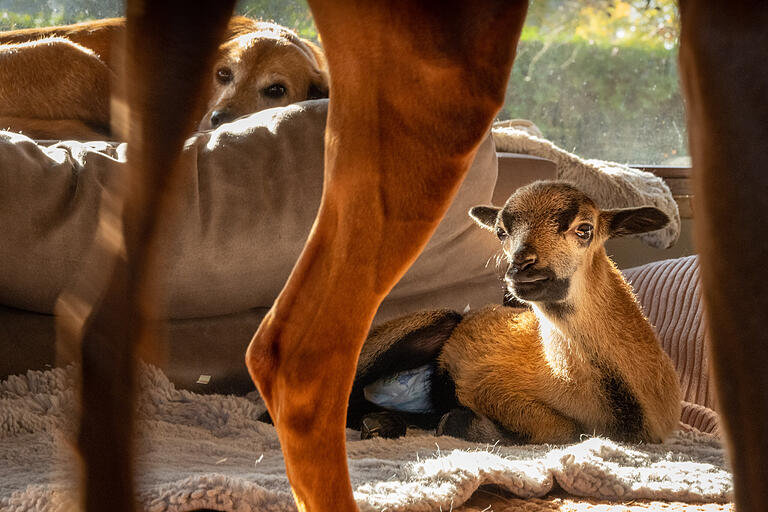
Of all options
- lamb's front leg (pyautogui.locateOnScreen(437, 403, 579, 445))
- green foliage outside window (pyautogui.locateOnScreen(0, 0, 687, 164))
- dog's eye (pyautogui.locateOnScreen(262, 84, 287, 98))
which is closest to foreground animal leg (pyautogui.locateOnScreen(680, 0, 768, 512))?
lamb's front leg (pyautogui.locateOnScreen(437, 403, 579, 445))

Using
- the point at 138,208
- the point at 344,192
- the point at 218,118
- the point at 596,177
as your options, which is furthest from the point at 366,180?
the point at 596,177

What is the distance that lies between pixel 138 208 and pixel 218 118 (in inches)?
58.8

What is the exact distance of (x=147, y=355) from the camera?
46cm

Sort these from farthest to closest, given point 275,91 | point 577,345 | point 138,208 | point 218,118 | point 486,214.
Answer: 1. point 275,91
2. point 218,118
3. point 486,214
4. point 577,345
5. point 138,208

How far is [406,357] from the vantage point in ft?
4.73

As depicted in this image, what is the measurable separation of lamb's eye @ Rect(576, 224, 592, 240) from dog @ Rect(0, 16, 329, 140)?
98 cm

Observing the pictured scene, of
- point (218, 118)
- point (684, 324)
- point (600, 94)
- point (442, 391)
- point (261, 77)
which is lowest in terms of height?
point (442, 391)

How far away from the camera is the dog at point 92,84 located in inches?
73.5

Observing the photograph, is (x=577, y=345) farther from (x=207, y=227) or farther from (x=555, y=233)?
(x=207, y=227)

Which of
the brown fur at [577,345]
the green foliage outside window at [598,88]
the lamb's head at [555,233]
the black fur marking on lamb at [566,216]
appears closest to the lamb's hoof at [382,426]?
the brown fur at [577,345]

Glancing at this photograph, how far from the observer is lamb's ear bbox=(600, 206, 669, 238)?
1230mm

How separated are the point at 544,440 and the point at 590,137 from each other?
71.3 inches

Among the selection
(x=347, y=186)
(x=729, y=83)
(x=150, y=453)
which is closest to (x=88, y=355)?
(x=347, y=186)

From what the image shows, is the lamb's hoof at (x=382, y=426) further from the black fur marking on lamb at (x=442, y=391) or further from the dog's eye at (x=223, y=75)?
the dog's eye at (x=223, y=75)
